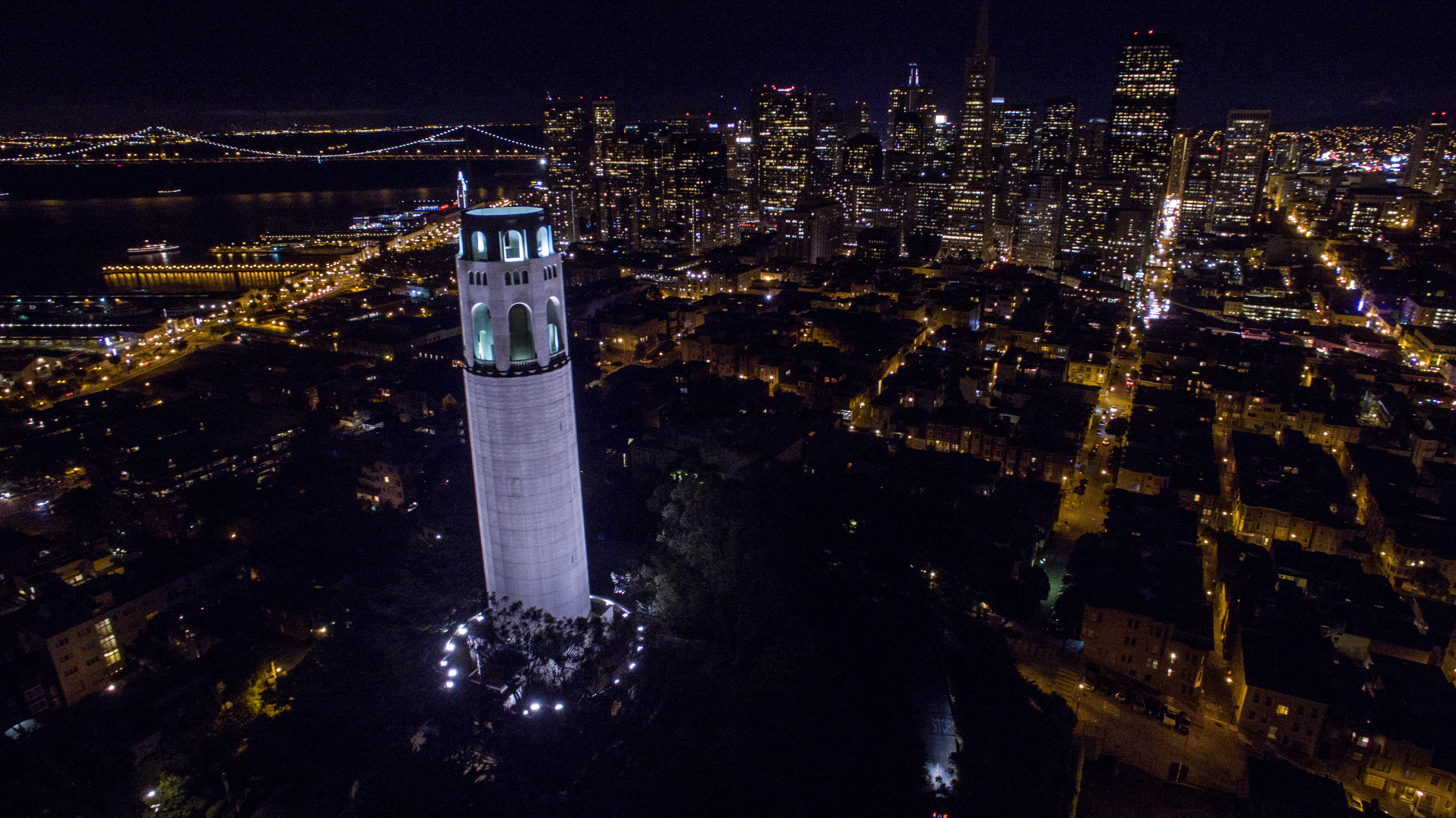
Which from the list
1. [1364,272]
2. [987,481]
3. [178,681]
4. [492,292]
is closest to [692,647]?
[492,292]

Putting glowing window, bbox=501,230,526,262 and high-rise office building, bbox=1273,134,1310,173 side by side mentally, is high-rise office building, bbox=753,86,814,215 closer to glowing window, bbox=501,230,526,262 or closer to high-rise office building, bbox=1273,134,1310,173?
high-rise office building, bbox=1273,134,1310,173

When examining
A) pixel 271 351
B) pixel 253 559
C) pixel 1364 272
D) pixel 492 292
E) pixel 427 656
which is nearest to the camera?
pixel 492 292

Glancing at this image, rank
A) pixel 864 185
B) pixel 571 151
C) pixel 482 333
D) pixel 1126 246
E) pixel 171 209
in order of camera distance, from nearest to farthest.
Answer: pixel 482 333 → pixel 1126 246 → pixel 864 185 → pixel 171 209 → pixel 571 151

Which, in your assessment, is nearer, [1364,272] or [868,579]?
[868,579]

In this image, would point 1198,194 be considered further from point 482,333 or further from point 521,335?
point 482,333

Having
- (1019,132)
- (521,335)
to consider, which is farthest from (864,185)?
(521,335)

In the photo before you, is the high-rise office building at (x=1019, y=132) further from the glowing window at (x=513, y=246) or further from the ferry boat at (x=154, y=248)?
the glowing window at (x=513, y=246)

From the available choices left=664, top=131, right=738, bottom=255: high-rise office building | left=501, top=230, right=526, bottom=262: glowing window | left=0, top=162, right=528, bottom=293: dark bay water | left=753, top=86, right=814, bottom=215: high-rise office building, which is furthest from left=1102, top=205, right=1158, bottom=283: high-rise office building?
left=501, top=230, right=526, bottom=262: glowing window

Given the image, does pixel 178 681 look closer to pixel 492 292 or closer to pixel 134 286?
pixel 492 292
